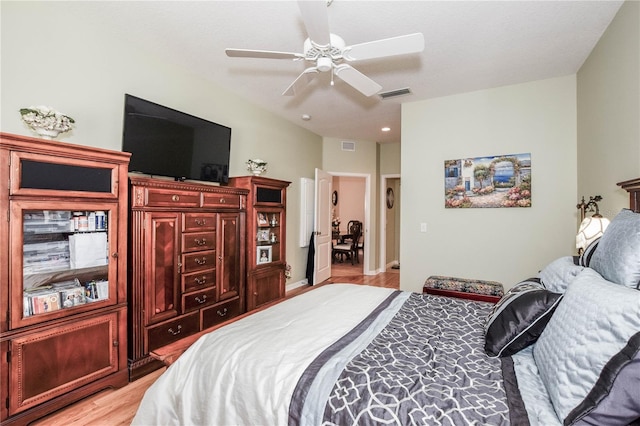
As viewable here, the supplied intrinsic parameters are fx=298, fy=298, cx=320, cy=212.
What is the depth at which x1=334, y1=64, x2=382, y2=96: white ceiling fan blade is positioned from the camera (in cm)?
218

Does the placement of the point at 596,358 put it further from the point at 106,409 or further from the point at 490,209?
the point at 490,209

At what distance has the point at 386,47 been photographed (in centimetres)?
191

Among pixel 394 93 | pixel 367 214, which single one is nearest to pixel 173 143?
pixel 394 93

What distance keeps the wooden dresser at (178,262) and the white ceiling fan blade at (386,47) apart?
188cm

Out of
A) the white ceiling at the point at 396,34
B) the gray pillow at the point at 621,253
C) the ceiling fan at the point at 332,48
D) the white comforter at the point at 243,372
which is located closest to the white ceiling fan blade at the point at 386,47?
the ceiling fan at the point at 332,48

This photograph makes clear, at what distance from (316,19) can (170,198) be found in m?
1.92

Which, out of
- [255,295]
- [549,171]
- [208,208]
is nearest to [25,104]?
[208,208]

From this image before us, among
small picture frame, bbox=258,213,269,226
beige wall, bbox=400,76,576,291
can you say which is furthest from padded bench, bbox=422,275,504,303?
Answer: small picture frame, bbox=258,213,269,226

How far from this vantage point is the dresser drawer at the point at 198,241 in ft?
9.25

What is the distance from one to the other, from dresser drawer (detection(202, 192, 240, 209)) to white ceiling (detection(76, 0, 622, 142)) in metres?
1.36

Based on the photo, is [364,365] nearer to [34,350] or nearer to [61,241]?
[34,350]

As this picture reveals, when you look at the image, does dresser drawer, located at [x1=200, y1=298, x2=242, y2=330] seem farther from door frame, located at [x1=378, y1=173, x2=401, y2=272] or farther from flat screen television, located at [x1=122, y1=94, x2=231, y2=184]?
door frame, located at [x1=378, y1=173, x2=401, y2=272]

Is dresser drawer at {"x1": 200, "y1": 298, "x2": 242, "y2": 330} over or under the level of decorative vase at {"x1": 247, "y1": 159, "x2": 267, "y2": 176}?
under

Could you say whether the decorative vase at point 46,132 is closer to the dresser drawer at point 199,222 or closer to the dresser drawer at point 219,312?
the dresser drawer at point 199,222
